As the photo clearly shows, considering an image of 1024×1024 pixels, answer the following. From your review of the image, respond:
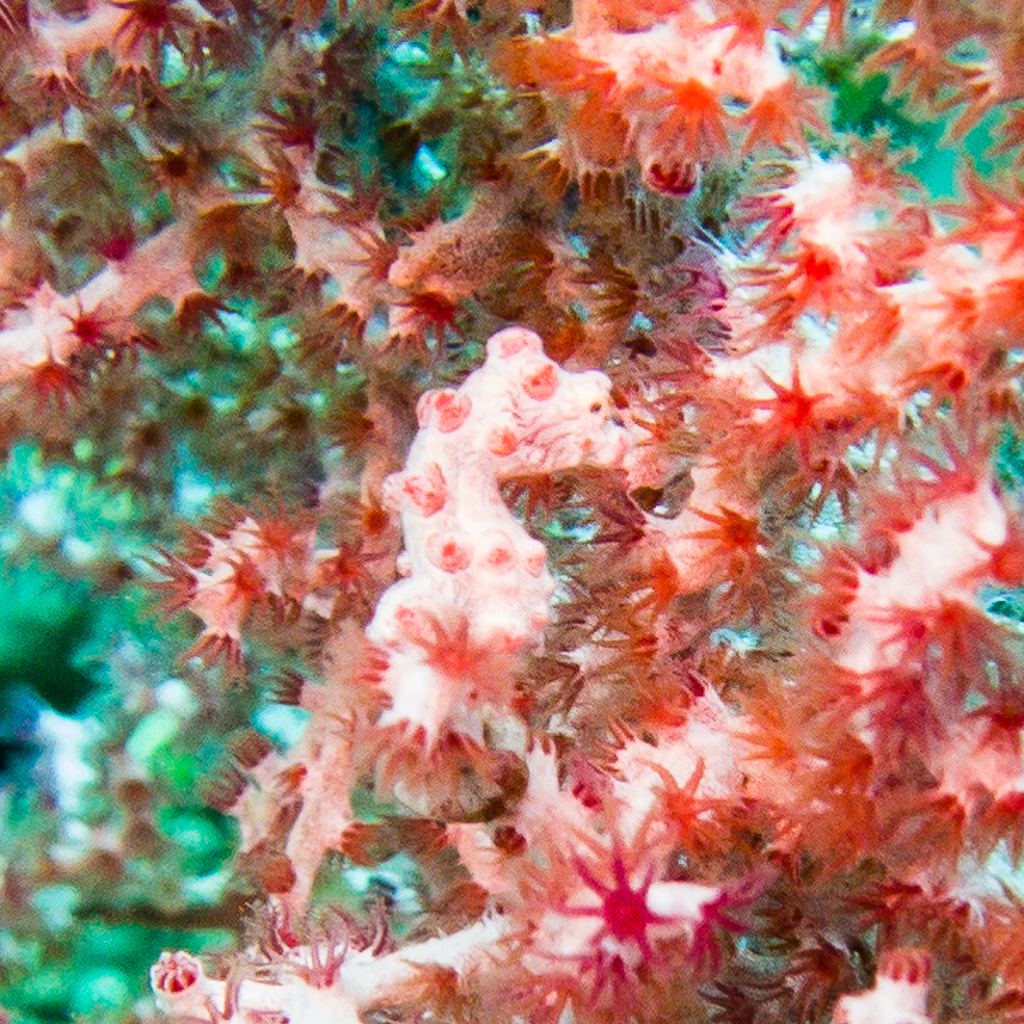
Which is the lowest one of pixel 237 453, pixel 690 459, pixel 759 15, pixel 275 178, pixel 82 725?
pixel 82 725

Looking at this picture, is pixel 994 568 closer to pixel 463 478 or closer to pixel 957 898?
pixel 957 898

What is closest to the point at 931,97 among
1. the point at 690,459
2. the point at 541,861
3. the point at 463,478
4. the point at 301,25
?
the point at 690,459

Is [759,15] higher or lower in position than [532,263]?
higher

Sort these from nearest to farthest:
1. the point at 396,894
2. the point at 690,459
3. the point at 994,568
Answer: the point at 994,568 < the point at 690,459 < the point at 396,894

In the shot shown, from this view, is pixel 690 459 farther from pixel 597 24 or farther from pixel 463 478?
pixel 597 24

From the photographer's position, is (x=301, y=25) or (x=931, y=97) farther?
(x=301, y=25)

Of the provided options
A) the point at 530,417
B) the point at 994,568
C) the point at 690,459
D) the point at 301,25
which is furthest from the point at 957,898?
the point at 301,25

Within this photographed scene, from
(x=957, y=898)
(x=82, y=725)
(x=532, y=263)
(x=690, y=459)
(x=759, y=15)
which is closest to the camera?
(x=759, y=15)
